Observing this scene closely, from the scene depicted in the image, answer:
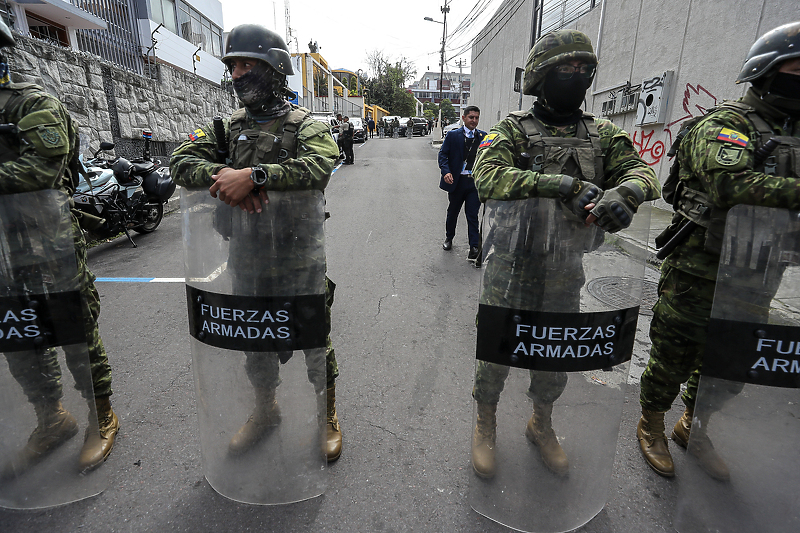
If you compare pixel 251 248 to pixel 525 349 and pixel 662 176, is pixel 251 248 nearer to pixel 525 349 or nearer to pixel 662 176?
pixel 525 349

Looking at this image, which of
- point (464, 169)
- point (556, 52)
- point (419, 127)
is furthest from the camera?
point (419, 127)

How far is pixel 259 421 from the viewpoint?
2.01 metres

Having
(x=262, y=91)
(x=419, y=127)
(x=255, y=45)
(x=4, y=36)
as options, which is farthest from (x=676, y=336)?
(x=419, y=127)

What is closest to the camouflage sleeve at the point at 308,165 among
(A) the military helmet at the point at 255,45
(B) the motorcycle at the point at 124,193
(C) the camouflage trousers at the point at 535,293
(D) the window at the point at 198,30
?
(A) the military helmet at the point at 255,45

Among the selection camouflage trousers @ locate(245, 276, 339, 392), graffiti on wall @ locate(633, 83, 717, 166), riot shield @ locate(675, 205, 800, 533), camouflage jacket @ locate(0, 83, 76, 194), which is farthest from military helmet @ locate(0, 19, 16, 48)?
graffiti on wall @ locate(633, 83, 717, 166)

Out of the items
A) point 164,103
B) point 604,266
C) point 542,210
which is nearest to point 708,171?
point 604,266

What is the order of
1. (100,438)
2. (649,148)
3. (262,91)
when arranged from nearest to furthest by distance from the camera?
(262,91), (100,438), (649,148)

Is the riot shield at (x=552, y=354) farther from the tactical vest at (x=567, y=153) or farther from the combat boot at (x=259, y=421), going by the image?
the combat boot at (x=259, y=421)

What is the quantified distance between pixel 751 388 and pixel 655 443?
817 millimetres

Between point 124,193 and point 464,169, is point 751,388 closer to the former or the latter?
point 464,169

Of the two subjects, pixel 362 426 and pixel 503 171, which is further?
pixel 362 426

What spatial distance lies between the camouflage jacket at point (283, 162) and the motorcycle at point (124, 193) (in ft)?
12.8

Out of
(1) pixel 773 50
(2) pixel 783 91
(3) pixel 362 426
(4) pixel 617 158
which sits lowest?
(3) pixel 362 426

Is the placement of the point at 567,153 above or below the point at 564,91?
below
